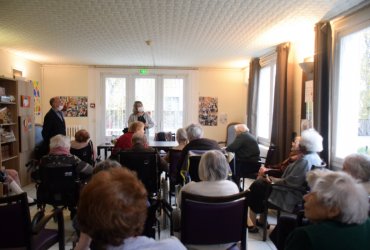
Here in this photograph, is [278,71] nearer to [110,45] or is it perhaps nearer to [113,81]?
[110,45]

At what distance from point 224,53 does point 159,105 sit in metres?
2.62

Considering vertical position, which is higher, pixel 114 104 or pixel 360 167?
pixel 114 104

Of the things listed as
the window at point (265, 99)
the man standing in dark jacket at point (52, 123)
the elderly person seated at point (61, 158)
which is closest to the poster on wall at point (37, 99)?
the man standing in dark jacket at point (52, 123)

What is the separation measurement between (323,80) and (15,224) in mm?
3652

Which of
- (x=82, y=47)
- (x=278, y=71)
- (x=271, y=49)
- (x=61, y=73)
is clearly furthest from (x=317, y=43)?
(x=61, y=73)

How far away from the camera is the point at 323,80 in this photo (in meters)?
3.80

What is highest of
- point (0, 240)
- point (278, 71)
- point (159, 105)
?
point (278, 71)

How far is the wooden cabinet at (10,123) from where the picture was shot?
5.02 m

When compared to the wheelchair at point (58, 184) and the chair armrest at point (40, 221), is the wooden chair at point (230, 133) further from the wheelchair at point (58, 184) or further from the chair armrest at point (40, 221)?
the chair armrest at point (40, 221)

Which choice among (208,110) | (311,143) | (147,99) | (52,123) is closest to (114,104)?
(147,99)

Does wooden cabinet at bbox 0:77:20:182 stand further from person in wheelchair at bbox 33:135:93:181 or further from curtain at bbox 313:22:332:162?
curtain at bbox 313:22:332:162

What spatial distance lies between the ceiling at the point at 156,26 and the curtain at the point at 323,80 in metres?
0.22

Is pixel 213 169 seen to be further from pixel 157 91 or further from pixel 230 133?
pixel 157 91

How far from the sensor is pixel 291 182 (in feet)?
10.2
